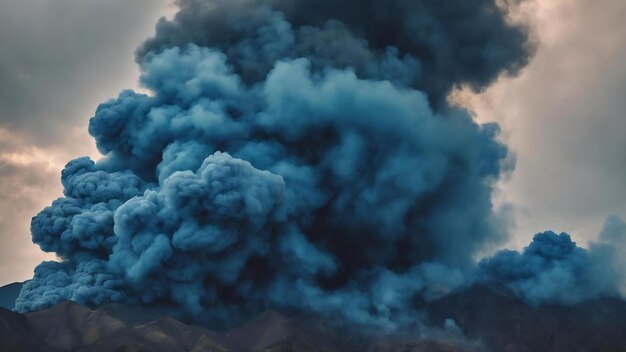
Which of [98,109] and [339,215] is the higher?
[98,109]

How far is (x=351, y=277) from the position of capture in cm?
9431

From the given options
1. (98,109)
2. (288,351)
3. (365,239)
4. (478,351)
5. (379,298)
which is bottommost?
(288,351)

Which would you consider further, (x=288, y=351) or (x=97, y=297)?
(x=97, y=297)

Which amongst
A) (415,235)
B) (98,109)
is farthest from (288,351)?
(98,109)

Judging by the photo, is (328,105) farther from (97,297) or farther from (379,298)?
(97,297)

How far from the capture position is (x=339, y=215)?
92.4m

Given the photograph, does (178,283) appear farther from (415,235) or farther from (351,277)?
Result: (415,235)

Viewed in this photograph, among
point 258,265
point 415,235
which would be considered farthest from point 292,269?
point 415,235

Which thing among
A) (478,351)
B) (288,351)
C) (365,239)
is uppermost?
(365,239)

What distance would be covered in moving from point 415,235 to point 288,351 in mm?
27488

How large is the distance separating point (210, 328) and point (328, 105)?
27757mm

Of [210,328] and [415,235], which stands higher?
[415,235]

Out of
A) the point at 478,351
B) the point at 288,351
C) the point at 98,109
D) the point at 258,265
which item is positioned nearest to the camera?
the point at 288,351

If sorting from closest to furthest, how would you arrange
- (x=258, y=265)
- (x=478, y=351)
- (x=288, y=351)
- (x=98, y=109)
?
(x=288, y=351) → (x=478, y=351) → (x=258, y=265) → (x=98, y=109)
